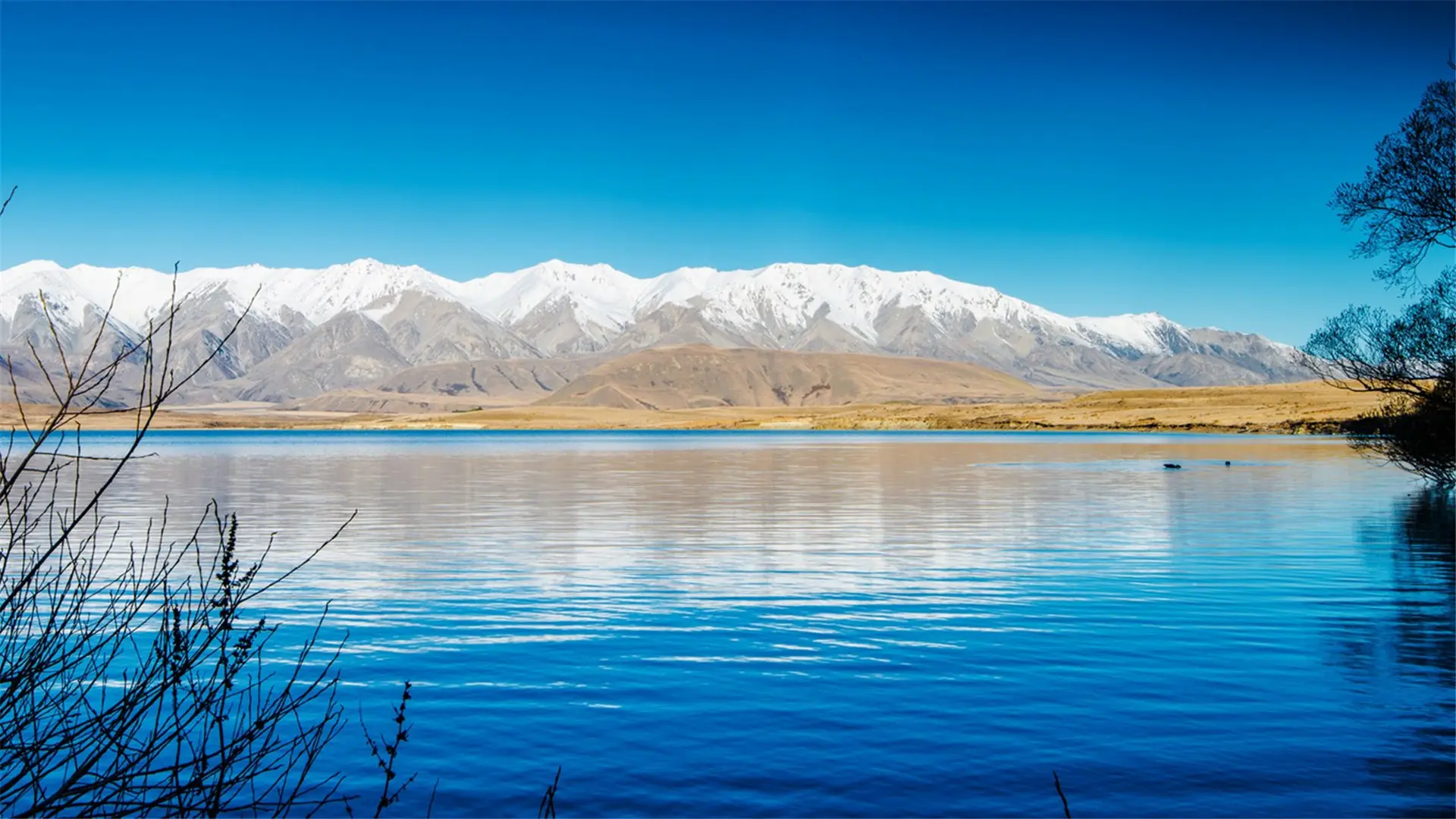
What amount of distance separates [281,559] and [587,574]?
7.44 metres

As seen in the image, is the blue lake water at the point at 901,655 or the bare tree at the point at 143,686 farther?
the blue lake water at the point at 901,655

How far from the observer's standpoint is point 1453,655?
49.6 ft

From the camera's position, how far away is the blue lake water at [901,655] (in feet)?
34.1

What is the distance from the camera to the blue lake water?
10391 millimetres

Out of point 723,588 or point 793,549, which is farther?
point 793,549

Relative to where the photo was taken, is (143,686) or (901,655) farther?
(901,655)

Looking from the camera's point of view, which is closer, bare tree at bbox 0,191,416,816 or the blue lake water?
bare tree at bbox 0,191,416,816

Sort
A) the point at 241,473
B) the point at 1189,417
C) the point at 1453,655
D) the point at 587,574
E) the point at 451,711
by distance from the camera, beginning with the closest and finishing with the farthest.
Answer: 1. the point at 451,711
2. the point at 1453,655
3. the point at 587,574
4. the point at 241,473
5. the point at 1189,417

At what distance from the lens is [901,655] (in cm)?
1566

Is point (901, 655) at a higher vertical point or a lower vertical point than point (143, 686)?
lower

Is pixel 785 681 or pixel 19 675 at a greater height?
pixel 19 675

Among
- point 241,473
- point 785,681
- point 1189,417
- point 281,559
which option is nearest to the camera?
point 785,681

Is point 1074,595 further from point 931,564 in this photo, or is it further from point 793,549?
point 793,549

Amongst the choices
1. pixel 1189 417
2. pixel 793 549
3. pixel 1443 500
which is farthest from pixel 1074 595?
pixel 1189 417
